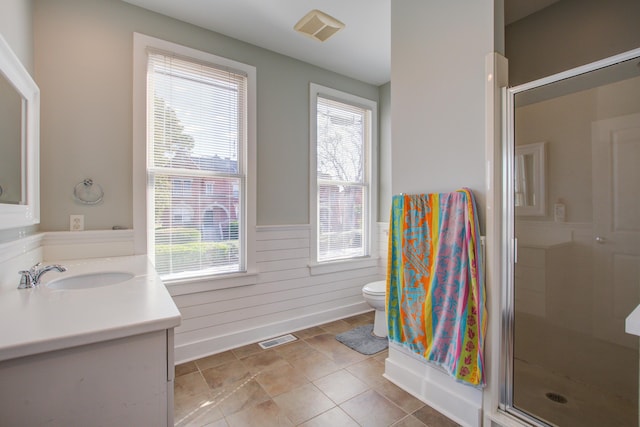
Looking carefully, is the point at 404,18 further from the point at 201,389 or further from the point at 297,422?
the point at 201,389

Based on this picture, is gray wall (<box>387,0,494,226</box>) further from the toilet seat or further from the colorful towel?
the toilet seat

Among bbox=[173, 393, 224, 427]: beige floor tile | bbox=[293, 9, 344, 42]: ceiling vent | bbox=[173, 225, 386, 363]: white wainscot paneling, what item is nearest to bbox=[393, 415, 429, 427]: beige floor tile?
bbox=[173, 393, 224, 427]: beige floor tile

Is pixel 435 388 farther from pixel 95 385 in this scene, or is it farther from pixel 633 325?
pixel 95 385

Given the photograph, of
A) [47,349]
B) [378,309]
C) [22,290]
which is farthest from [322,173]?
[47,349]

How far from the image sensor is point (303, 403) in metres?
1.83

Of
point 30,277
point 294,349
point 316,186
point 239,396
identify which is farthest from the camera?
point 316,186

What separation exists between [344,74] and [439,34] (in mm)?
1580

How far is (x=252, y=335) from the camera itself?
8.67ft

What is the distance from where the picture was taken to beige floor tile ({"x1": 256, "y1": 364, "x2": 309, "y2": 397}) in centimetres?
196

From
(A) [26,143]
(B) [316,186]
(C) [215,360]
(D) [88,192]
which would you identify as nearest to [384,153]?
(B) [316,186]

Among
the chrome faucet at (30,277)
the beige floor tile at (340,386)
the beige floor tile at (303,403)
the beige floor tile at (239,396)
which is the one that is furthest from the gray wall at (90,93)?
the beige floor tile at (340,386)

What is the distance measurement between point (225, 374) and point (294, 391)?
1.78ft

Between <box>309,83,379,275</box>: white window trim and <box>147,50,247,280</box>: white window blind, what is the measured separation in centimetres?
70

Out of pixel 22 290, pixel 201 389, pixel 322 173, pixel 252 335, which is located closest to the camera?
pixel 22 290
